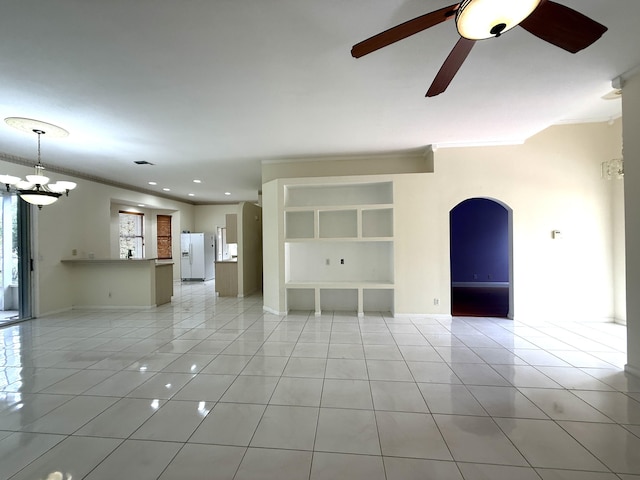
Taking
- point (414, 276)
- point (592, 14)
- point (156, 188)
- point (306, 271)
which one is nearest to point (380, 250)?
point (414, 276)

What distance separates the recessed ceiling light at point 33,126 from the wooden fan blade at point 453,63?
183 inches

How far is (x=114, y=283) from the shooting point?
5.95 meters

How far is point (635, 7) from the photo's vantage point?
1917mm

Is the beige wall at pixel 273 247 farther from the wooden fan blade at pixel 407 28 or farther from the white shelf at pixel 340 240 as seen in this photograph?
the wooden fan blade at pixel 407 28

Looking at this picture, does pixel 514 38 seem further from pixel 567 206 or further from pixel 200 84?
pixel 567 206

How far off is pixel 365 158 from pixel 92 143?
4.59 meters

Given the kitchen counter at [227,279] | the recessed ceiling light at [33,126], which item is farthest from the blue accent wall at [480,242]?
the recessed ceiling light at [33,126]

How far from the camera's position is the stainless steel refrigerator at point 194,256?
396 inches

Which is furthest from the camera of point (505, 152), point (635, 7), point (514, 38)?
point (505, 152)

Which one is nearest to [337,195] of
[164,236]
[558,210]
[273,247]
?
[273,247]

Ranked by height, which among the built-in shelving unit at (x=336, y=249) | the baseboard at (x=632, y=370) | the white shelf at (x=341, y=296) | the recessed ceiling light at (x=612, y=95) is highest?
the recessed ceiling light at (x=612, y=95)

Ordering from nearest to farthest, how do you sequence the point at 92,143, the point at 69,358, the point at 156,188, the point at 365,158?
the point at 69,358 < the point at 92,143 < the point at 365,158 < the point at 156,188

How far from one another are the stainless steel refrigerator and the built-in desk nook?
4042 mm

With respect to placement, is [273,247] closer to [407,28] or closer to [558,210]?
[407,28]
